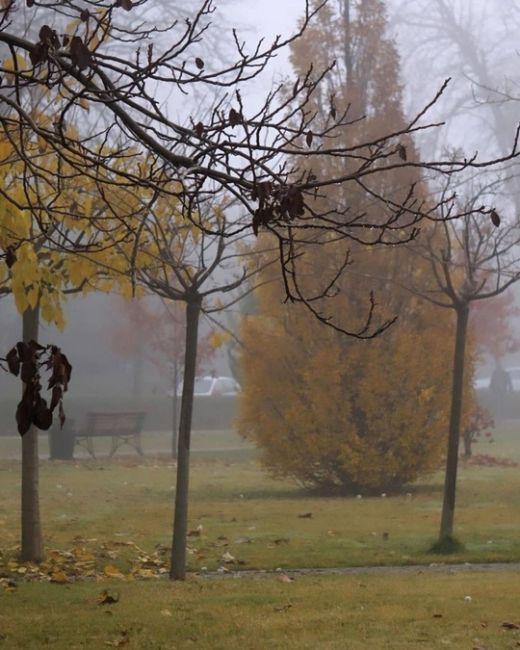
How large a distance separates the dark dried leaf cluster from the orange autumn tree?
13832mm

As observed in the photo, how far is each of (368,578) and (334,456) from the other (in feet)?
28.6

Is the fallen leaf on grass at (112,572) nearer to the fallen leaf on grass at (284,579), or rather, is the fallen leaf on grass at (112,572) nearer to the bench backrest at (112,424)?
the fallen leaf on grass at (284,579)

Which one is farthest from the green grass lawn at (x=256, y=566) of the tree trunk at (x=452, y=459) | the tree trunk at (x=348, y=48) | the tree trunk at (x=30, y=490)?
the tree trunk at (x=348, y=48)

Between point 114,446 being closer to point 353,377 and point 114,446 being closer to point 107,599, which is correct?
point 353,377

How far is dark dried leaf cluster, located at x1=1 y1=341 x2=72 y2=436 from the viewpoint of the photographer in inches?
165

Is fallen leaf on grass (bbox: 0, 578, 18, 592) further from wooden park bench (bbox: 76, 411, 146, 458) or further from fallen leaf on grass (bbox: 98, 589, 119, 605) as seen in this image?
wooden park bench (bbox: 76, 411, 146, 458)

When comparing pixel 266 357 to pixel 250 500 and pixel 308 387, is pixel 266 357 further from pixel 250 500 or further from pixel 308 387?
pixel 250 500

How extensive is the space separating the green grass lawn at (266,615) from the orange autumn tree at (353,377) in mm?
8893

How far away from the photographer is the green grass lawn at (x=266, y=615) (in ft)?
22.7

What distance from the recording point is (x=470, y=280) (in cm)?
1198

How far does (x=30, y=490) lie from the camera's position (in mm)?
10734

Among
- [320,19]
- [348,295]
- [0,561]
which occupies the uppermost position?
[320,19]

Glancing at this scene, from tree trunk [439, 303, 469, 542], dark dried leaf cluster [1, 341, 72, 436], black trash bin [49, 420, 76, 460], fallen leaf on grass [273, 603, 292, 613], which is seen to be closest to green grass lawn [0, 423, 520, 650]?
fallen leaf on grass [273, 603, 292, 613]

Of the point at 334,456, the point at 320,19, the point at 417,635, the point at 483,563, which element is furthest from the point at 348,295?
the point at 417,635
